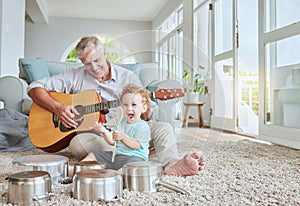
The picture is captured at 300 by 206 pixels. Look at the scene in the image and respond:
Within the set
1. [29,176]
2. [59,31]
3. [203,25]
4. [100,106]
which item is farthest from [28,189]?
[59,31]

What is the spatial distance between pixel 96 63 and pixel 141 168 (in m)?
0.33

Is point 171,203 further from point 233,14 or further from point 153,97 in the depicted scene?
point 233,14

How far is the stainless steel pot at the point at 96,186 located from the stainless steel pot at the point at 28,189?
3.3 inches

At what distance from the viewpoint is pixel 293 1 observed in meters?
2.57

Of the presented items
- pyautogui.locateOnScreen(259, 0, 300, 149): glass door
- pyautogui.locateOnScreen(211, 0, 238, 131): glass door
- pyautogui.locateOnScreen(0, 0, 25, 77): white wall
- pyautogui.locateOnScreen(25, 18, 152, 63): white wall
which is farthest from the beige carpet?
pyautogui.locateOnScreen(25, 18, 152, 63): white wall

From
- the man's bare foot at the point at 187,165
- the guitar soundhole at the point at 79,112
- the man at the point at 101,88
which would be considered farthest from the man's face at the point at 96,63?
the man's bare foot at the point at 187,165

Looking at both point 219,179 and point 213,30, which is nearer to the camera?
point 219,179

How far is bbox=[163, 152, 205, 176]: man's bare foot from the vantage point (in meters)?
1.11

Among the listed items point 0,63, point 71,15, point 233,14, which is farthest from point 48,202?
point 71,15

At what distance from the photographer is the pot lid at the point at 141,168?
3.20 feet

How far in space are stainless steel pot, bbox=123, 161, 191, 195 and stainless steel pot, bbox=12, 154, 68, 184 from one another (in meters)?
0.23

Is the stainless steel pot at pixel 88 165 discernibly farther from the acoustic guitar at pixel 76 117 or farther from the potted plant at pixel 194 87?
the potted plant at pixel 194 87

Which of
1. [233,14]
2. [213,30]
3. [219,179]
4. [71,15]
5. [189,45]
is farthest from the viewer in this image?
[71,15]

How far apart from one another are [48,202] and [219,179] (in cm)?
Result: 62
